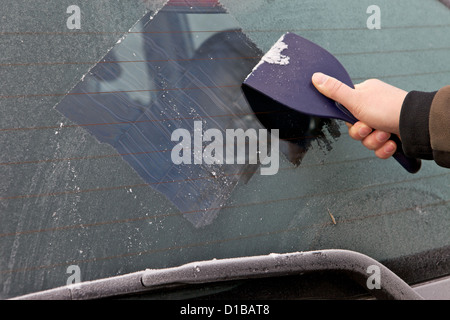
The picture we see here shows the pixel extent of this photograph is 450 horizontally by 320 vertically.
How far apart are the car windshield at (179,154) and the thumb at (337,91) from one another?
86mm

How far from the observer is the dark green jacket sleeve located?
1077 mm

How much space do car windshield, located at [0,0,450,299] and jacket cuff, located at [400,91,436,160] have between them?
15 cm

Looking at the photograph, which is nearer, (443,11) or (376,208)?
(376,208)

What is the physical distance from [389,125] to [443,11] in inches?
21.6

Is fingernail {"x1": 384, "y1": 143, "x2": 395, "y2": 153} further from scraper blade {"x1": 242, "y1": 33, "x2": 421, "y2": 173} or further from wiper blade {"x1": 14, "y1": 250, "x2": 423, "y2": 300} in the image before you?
wiper blade {"x1": 14, "y1": 250, "x2": 423, "y2": 300}

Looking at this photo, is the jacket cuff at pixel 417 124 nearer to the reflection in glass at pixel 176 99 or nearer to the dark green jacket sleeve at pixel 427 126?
the dark green jacket sleeve at pixel 427 126

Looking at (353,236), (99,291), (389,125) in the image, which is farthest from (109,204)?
(389,125)

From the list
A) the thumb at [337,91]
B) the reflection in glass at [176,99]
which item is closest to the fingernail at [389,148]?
the thumb at [337,91]

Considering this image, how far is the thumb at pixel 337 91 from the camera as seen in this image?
119 cm

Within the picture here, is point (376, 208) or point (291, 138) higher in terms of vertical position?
point (291, 138)

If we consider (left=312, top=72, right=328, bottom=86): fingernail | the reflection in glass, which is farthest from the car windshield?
(left=312, top=72, right=328, bottom=86): fingernail

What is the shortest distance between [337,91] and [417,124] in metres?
0.25
